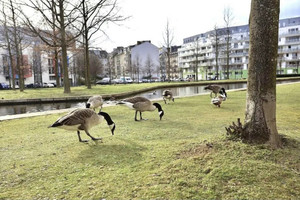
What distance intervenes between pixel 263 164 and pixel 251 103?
1.13m

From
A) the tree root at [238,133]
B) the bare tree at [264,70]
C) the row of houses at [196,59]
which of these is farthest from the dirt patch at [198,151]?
the row of houses at [196,59]

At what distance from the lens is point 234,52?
8931 cm

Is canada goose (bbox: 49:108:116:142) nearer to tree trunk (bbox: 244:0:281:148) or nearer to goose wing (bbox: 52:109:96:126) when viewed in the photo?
goose wing (bbox: 52:109:96:126)

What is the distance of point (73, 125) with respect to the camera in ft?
16.3

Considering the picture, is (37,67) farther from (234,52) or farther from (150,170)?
(150,170)

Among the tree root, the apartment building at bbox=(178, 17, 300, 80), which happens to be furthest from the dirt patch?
the apartment building at bbox=(178, 17, 300, 80)

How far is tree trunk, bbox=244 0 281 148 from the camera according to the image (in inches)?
154

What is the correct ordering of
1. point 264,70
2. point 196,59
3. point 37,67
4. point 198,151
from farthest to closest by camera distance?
1. point 37,67
2. point 196,59
3. point 198,151
4. point 264,70

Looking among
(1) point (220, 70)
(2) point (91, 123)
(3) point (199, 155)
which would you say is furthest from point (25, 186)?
(1) point (220, 70)

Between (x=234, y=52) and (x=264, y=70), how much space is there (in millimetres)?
92916

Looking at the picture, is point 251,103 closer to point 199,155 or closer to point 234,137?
point 234,137

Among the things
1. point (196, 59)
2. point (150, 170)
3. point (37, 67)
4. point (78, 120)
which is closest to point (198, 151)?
point (150, 170)

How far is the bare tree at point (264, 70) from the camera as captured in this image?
12.8ft

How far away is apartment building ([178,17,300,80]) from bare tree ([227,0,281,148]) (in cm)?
5833
